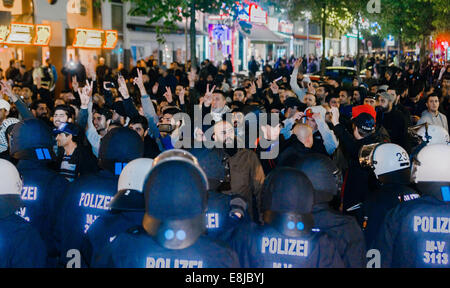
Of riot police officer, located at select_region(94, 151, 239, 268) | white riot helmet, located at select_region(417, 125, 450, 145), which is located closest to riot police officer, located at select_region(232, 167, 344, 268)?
riot police officer, located at select_region(94, 151, 239, 268)

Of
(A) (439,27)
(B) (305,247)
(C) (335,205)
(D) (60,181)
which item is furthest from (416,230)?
(A) (439,27)

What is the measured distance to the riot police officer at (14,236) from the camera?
3.70 meters

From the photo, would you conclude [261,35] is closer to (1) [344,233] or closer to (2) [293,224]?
(1) [344,233]

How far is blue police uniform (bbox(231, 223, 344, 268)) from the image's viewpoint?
3.65 m

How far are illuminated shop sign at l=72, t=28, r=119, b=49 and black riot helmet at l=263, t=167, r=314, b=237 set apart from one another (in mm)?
21385

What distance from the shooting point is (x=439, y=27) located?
119ft

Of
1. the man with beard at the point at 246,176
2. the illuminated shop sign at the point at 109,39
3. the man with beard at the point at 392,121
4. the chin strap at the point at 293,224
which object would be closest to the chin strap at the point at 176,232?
the chin strap at the point at 293,224

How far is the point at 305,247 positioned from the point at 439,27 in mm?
35711

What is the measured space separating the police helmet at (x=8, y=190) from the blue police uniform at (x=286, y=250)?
4.97 feet

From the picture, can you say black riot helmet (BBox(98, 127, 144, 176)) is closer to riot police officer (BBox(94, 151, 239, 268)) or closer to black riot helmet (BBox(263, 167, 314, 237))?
black riot helmet (BBox(263, 167, 314, 237))

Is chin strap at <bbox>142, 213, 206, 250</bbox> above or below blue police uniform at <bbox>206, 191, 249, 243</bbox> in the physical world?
above

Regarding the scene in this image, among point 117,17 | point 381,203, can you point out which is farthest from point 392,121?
point 117,17

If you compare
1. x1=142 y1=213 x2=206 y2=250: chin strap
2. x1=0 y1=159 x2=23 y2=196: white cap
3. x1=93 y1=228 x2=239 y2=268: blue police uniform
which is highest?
x1=0 y1=159 x2=23 y2=196: white cap
